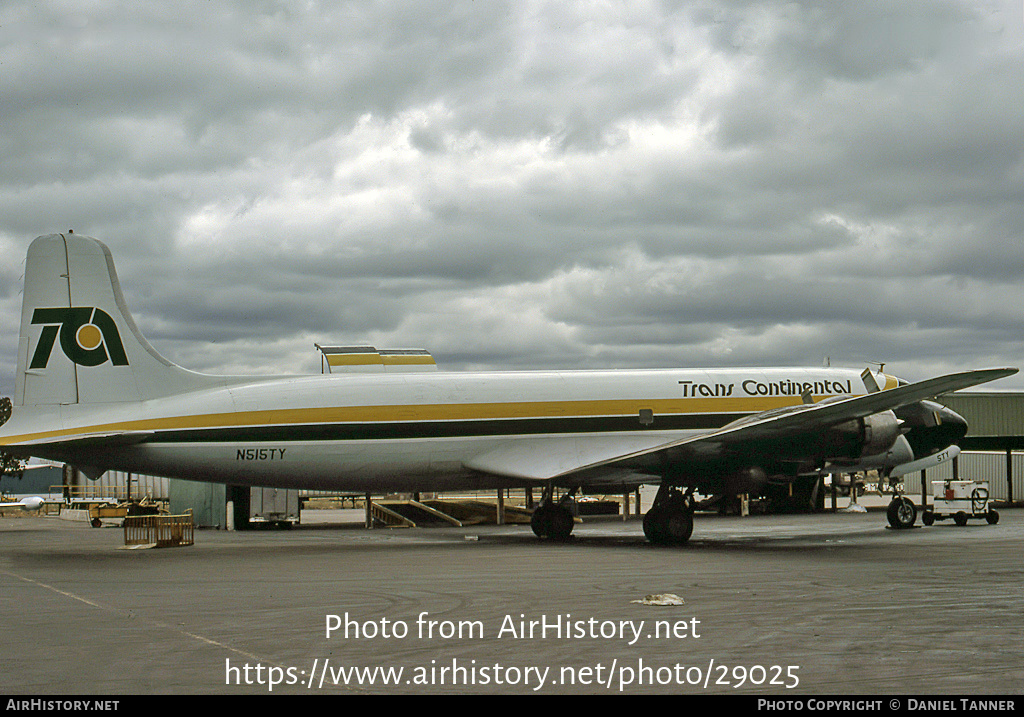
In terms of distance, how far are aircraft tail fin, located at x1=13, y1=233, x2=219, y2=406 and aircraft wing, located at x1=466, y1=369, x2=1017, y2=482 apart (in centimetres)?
870

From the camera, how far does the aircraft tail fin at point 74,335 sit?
70.0 feet

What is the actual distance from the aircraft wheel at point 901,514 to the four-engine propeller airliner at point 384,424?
12.5 feet

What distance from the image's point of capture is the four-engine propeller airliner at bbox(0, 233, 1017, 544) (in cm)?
2105

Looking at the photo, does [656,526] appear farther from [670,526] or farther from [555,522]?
[555,522]

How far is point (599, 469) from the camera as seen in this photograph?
22.8 m

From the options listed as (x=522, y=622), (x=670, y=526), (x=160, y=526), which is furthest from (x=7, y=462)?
(x=522, y=622)

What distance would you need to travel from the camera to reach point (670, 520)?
71.2ft

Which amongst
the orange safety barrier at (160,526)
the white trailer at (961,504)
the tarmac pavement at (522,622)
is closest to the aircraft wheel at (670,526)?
the tarmac pavement at (522,622)

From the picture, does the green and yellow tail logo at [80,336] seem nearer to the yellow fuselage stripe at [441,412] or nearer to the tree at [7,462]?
the yellow fuselage stripe at [441,412]

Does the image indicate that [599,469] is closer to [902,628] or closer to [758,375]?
[758,375]

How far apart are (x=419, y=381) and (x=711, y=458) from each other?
24.8 feet

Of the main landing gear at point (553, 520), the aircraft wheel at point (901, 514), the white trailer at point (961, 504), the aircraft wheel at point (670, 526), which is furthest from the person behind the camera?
the white trailer at point (961, 504)
